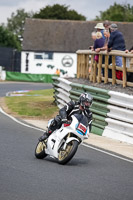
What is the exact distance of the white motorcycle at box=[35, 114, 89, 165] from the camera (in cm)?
1095

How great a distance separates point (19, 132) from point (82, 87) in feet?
11.2

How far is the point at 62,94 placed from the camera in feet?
73.1

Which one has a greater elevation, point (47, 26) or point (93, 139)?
point (47, 26)

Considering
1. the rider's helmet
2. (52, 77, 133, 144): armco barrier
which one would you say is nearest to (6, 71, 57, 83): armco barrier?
(52, 77, 133, 144): armco barrier

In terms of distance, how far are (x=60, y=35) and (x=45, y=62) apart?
4.24 m

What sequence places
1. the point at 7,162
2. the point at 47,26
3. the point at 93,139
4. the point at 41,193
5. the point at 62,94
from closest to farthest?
1. the point at 41,193
2. the point at 7,162
3. the point at 93,139
4. the point at 62,94
5. the point at 47,26

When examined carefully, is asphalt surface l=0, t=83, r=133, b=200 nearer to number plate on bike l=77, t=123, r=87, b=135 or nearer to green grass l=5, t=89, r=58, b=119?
number plate on bike l=77, t=123, r=87, b=135

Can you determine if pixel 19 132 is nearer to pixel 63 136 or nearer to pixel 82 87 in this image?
pixel 82 87

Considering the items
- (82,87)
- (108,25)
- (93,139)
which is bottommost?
(93,139)

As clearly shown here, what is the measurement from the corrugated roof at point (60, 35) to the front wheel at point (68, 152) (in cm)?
6690

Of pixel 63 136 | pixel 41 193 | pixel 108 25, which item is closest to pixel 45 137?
pixel 63 136

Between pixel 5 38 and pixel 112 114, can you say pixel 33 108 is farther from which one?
pixel 5 38

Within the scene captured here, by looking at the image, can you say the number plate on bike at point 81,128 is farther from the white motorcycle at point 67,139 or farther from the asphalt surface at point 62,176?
the asphalt surface at point 62,176

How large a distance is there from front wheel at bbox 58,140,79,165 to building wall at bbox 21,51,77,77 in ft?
218
